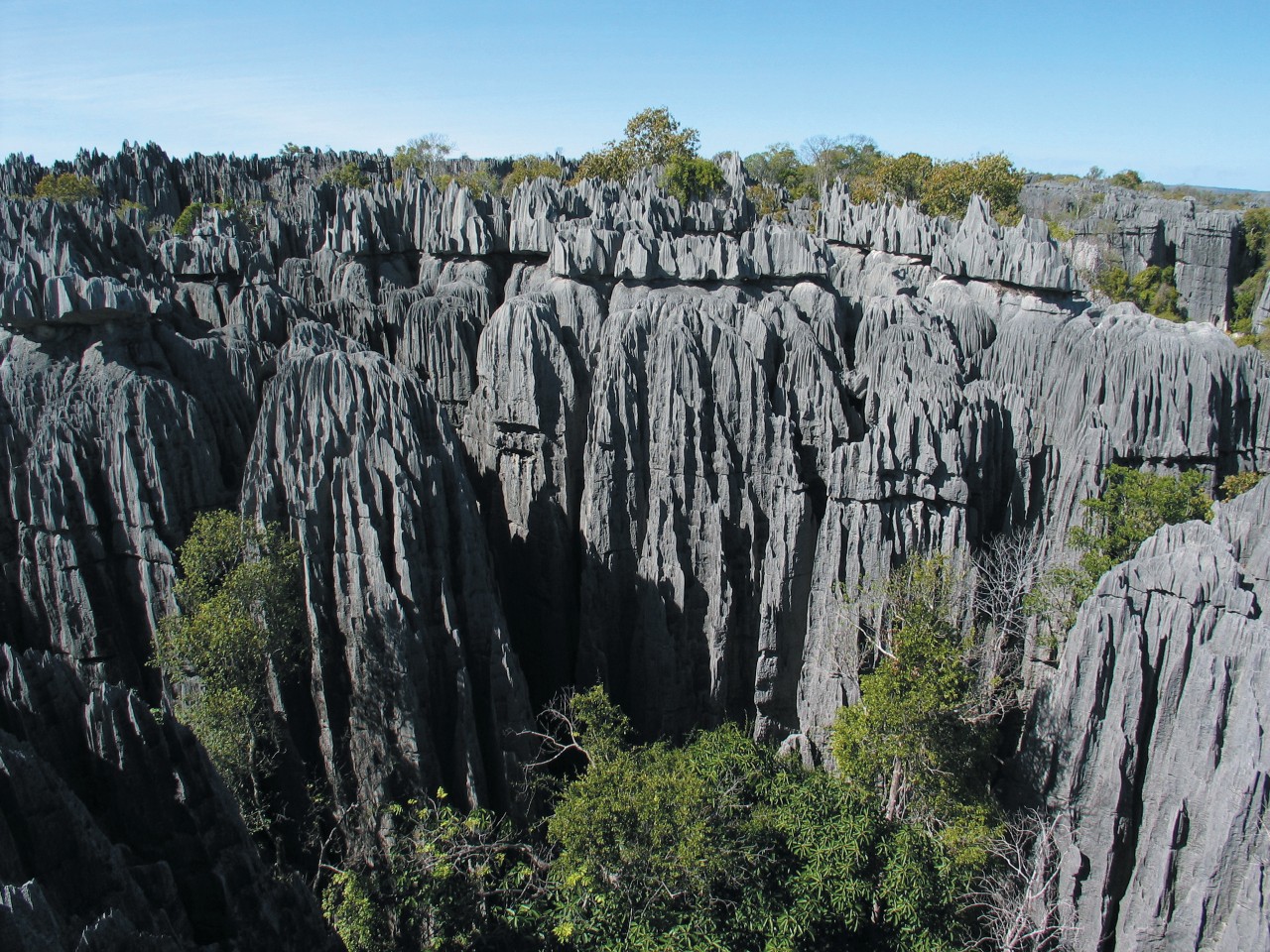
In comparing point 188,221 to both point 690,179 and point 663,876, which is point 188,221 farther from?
point 663,876

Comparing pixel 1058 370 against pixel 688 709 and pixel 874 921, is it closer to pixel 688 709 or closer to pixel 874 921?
pixel 688 709

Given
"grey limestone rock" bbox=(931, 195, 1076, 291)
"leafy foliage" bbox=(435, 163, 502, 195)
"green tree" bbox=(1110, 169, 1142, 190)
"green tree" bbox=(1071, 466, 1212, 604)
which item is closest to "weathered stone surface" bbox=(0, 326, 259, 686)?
"green tree" bbox=(1071, 466, 1212, 604)

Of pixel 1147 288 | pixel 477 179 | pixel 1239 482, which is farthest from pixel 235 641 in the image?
pixel 477 179

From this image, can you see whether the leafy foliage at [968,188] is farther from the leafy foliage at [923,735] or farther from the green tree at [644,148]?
the leafy foliage at [923,735]


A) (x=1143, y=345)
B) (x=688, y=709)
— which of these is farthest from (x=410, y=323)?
(x=1143, y=345)

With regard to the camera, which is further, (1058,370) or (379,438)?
(1058,370)

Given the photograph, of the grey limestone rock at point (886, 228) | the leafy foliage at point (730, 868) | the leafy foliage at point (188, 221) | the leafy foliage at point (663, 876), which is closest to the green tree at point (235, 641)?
Answer: the leafy foliage at point (663, 876)

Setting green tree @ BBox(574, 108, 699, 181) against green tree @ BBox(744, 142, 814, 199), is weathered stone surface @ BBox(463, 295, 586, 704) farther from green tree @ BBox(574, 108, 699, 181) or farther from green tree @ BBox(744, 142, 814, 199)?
green tree @ BBox(744, 142, 814, 199)
